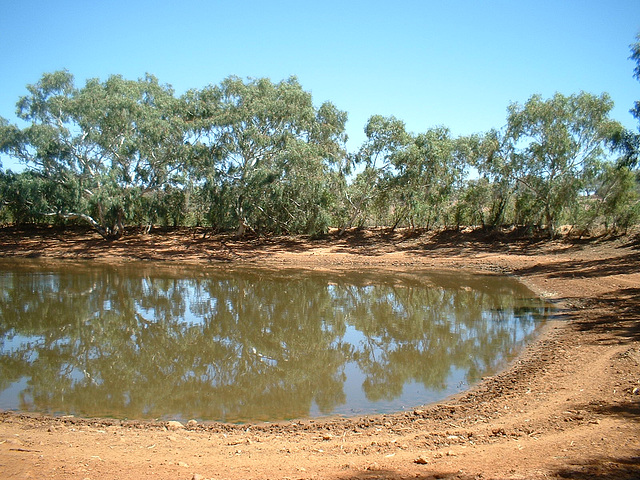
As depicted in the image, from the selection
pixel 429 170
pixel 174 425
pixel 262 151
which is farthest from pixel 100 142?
pixel 174 425

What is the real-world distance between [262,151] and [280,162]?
8.15 feet

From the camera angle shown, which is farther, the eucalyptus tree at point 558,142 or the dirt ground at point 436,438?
the eucalyptus tree at point 558,142

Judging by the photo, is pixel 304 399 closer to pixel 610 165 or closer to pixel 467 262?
pixel 467 262

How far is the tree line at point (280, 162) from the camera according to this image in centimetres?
2711

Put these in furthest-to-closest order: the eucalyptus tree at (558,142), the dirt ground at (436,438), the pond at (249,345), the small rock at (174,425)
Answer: the eucalyptus tree at (558,142) < the pond at (249,345) < the small rock at (174,425) < the dirt ground at (436,438)

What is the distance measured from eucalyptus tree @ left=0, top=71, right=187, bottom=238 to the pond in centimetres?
1130

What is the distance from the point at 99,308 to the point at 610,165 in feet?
89.8

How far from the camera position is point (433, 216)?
33.2m

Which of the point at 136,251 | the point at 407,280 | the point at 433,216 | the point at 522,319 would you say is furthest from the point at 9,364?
the point at 433,216

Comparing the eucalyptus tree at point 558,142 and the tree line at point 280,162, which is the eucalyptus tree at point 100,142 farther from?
the eucalyptus tree at point 558,142

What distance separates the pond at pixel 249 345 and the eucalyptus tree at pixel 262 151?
35.5ft

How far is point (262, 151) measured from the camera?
99.7ft

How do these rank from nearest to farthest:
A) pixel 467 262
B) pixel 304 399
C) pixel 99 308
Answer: pixel 304 399 < pixel 99 308 < pixel 467 262

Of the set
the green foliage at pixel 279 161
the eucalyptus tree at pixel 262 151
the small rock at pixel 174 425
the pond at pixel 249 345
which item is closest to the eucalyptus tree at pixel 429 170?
the green foliage at pixel 279 161
